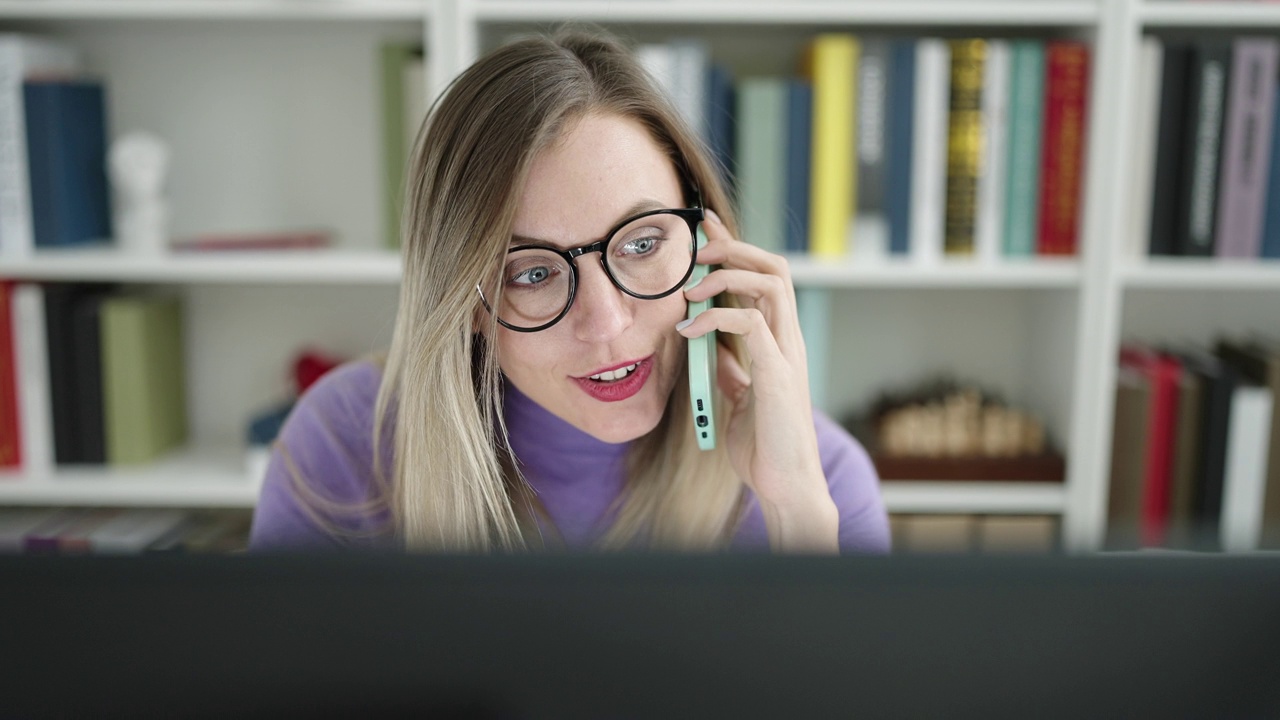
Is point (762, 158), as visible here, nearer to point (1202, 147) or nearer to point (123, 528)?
point (1202, 147)

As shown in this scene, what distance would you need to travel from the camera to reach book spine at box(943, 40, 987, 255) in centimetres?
177

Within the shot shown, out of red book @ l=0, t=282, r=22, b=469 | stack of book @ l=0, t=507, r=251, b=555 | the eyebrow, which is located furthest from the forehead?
red book @ l=0, t=282, r=22, b=469

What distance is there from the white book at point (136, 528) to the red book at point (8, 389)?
20 cm

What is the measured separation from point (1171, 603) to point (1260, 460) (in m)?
1.79

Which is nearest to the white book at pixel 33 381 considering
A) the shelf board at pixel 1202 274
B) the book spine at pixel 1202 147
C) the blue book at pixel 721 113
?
the blue book at pixel 721 113

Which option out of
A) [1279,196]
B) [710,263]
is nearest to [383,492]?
[710,263]

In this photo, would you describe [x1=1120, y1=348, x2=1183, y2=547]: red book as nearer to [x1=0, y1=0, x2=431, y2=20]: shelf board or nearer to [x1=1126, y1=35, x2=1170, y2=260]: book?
[x1=1126, y1=35, x2=1170, y2=260]: book

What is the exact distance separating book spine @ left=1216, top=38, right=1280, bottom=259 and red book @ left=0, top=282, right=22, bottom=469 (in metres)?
2.15

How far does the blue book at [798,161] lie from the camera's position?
5.90 feet

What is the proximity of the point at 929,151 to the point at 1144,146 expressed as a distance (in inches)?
14.8

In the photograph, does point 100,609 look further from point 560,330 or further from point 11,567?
point 560,330

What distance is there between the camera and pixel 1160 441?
74.5 inches

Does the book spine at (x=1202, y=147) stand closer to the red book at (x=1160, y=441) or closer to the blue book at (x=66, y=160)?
the red book at (x=1160, y=441)

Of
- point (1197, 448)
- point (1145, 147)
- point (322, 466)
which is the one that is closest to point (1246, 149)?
point (1145, 147)
